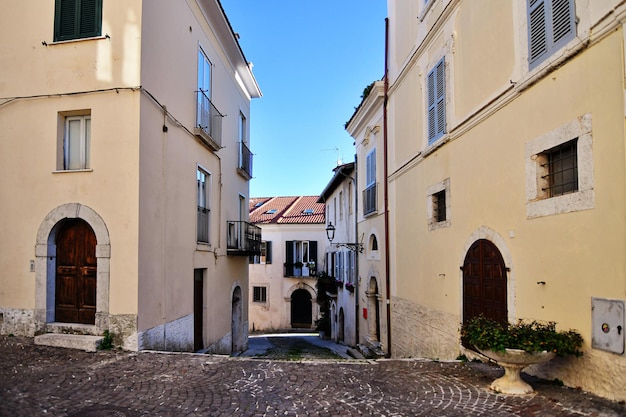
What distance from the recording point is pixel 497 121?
279 inches

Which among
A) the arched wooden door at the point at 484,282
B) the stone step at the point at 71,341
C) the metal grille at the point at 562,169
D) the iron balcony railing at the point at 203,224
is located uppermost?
the metal grille at the point at 562,169

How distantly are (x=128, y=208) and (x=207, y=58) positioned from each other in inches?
230

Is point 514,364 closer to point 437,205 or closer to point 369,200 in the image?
point 437,205

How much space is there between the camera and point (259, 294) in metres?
34.2

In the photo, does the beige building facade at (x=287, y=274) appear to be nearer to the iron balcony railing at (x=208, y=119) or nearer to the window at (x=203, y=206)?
the iron balcony railing at (x=208, y=119)

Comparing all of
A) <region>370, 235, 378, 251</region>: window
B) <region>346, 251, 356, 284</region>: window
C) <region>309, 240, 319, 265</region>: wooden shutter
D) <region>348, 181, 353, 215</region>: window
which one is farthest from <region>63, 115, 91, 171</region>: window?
<region>309, 240, 319, 265</region>: wooden shutter

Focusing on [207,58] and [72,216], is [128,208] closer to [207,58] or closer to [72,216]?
[72,216]

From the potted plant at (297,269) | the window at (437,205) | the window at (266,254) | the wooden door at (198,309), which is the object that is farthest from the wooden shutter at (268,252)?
the window at (437,205)

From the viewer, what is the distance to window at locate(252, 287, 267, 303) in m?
34.0

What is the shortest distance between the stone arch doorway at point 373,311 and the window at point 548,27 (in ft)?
34.2

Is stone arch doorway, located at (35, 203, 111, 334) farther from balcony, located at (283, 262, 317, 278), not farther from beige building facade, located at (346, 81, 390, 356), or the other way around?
balcony, located at (283, 262, 317, 278)

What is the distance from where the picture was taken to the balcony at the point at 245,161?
52.1 ft

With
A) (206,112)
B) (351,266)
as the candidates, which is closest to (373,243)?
(351,266)

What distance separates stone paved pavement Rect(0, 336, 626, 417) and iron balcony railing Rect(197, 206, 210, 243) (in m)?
4.36
